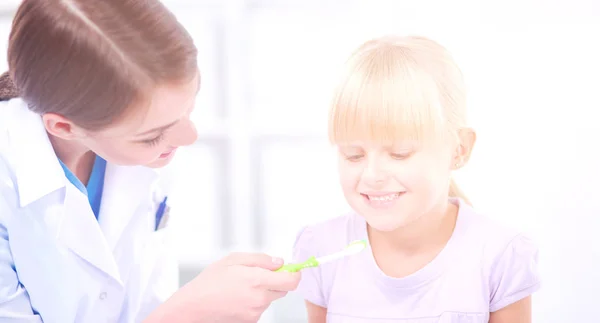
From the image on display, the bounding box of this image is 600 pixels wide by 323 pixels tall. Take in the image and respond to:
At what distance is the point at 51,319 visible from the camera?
3.68 ft

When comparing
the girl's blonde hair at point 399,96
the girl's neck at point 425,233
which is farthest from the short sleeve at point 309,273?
the girl's blonde hair at point 399,96

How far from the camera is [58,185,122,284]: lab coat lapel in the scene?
1.09m

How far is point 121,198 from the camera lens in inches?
47.1

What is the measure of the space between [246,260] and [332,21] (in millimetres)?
847

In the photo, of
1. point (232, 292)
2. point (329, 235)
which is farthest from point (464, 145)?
point (232, 292)

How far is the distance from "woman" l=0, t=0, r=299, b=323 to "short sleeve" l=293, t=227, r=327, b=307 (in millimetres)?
180

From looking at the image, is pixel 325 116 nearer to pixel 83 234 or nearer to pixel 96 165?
pixel 96 165

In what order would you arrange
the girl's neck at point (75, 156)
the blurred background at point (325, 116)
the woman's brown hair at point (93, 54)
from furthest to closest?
the blurred background at point (325, 116) < the girl's neck at point (75, 156) < the woman's brown hair at point (93, 54)

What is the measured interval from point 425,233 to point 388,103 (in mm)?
253

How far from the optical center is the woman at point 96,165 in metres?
0.94

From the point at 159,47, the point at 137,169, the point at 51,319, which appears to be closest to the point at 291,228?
the point at 137,169

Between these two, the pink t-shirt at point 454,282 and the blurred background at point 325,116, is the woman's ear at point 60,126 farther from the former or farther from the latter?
→ the pink t-shirt at point 454,282

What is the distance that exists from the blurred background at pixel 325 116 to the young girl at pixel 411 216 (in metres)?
0.36

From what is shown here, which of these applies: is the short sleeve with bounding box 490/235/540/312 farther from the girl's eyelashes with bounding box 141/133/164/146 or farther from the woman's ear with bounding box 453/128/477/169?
the girl's eyelashes with bounding box 141/133/164/146
